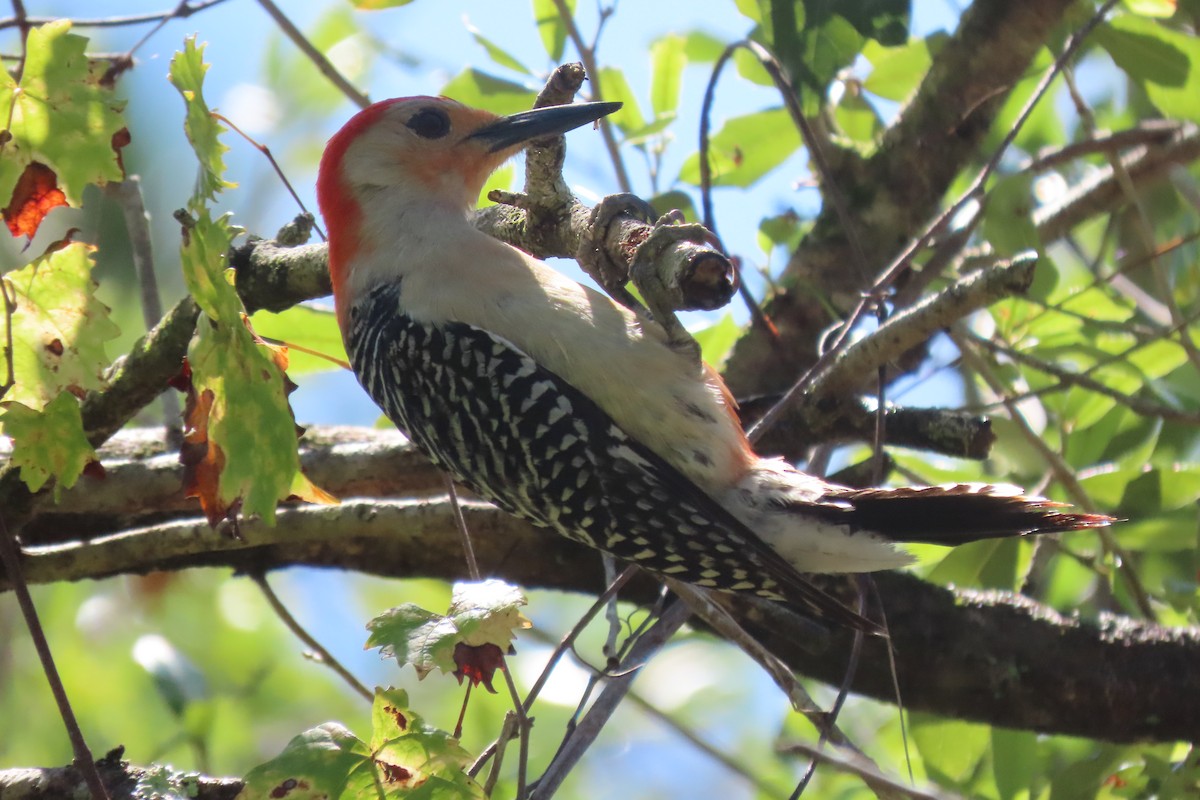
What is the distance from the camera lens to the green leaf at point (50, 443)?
2318 millimetres

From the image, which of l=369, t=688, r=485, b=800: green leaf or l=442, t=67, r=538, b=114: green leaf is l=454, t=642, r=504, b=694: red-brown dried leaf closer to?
l=369, t=688, r=485, b=800: green leaf

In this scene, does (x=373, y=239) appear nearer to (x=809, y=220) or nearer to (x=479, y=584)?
(x=479, y=584)

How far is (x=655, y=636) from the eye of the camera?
2914mm

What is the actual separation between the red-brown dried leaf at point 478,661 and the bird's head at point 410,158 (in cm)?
179

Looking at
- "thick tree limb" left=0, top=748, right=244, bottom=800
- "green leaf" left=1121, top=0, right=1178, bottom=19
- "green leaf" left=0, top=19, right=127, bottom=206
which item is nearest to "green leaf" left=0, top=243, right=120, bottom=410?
"green leaf" left=0, top=19, right=127, bottom=206

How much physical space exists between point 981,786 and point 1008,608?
24.2 inches

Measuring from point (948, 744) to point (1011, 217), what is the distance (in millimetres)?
1597

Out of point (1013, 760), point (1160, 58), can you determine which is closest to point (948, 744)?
point (1013, 760)

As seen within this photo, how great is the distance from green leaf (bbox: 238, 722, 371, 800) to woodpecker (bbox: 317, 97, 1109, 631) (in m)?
0.89

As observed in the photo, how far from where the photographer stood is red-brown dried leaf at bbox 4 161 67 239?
229 cm

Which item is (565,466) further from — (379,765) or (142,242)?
(142,242)

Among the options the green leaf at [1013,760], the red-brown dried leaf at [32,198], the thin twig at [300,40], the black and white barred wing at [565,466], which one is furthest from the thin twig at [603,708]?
the thin twig at [300,40]

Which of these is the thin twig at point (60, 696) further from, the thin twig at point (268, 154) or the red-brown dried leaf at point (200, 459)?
the thin twig at point (268, 154)

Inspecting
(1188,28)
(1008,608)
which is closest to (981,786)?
(1008,608)
